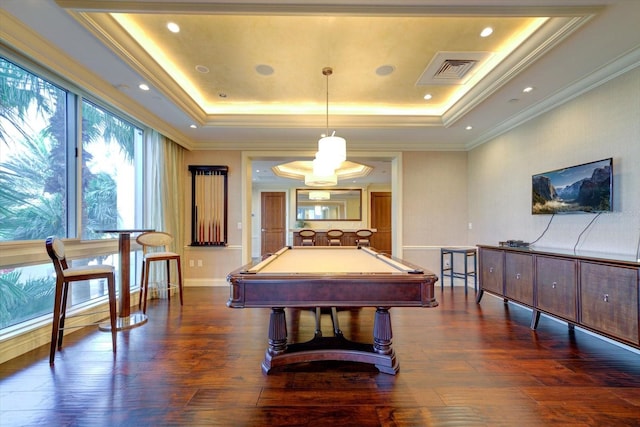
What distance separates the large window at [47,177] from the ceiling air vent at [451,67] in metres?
3.95

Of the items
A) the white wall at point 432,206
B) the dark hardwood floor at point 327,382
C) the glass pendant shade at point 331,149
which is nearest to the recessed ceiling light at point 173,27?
the glass pendant shade at point 331,149

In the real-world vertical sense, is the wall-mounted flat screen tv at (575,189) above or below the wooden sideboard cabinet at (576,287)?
above

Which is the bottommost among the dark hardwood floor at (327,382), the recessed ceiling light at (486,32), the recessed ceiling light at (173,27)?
the dark hardwood floor at (327,382)

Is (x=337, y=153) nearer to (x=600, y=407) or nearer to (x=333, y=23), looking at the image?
(x=333, y=23)

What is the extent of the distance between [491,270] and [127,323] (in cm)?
454

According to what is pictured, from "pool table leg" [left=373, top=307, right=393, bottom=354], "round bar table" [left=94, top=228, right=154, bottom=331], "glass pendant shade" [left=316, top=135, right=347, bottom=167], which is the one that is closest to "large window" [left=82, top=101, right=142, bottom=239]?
"round bar table" [left=94, top=228, right=154, bottom=331]

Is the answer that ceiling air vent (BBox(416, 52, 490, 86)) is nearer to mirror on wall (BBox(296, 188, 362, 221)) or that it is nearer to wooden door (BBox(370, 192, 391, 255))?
mirror on wall (BBox(296, 188, 362, 221))

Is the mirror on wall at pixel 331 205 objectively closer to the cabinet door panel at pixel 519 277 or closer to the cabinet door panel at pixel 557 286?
the cabinet door panel at pixel 519 277

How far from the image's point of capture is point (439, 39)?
271 cm

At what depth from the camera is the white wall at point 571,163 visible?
8.59 feet

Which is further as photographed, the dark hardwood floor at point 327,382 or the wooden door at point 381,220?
the wooden door at point 381,220

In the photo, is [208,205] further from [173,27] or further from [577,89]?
[577,89]

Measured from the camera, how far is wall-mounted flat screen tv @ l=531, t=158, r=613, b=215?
2.78 meters

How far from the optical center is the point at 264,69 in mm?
3240
